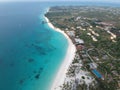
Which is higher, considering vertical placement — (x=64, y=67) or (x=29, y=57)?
(x=29, y=57)

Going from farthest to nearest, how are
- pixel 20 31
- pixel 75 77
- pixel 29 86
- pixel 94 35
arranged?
pixel 20 31 < pixel 94 35 < pixel 75 77 < pixel 29 86

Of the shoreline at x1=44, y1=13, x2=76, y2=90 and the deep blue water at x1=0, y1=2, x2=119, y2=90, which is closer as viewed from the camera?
the shoreline at x1=44, y1=13, x2=76, y2=90

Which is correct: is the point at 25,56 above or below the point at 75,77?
above

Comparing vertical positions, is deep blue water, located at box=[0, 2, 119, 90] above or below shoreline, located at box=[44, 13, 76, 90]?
above

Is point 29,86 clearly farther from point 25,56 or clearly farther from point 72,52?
point 72,52

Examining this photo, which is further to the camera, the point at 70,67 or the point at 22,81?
the point at 70,67

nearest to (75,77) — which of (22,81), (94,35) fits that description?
(22,81)

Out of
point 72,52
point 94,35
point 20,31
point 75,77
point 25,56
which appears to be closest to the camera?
point 75,77

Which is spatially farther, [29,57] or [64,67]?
[29,57]

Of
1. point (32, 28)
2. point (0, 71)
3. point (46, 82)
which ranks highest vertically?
point (32, 28)

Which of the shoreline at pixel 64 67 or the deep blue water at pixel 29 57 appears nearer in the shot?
the shoreline at pixel 64 67

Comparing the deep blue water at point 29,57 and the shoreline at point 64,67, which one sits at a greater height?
the deep blue water at point 29,57
